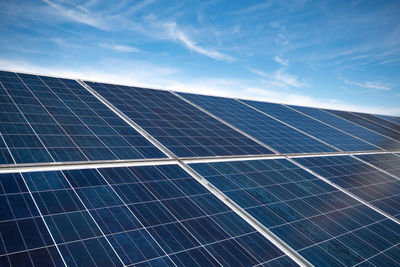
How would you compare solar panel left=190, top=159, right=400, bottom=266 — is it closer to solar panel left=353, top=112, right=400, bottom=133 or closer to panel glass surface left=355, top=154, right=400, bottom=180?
panel glass surface left=355, top=154, right=400, bottom=180

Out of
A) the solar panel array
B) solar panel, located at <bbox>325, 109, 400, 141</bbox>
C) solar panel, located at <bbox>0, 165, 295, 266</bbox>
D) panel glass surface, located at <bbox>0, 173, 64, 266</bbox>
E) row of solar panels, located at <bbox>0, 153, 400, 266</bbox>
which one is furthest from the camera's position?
solar panel, located at <bbox>325, 109, 400, 141</bbox>

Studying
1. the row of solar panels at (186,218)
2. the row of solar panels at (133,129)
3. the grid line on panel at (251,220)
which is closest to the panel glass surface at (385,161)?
the row of solar panels at (133,129)

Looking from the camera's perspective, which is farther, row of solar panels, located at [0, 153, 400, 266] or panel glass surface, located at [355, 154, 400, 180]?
panel glass surface, located at [355, 154, 400, 180]

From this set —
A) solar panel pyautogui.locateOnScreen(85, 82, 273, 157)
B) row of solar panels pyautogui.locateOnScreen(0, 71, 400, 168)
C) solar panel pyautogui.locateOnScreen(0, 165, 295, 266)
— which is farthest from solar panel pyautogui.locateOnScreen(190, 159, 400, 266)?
row of solar panels pyautogui.locateOnScreen(0, 71, 400, 168)

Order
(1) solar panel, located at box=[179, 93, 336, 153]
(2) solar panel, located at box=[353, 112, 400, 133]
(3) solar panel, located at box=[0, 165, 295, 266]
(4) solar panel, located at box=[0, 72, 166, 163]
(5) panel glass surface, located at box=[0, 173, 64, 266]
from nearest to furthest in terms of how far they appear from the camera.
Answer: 1. (5) panel glass surface, located at box=[0, 173, 64, 266]
2. (3) solar panel, located at box=[0, 165, 295, 266]
3. (4) solar panel, located at box=[0, 72, 166, 163]
4. (1) solar panel, located at box=[179, 93, 336, 153]
5. (2) solar panel, located at box=[353, 112, 400, 133]

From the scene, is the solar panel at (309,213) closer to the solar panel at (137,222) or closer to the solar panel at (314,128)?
the solar panel at (137,222)

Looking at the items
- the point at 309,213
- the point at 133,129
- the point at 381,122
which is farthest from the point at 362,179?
the point at 381,122
